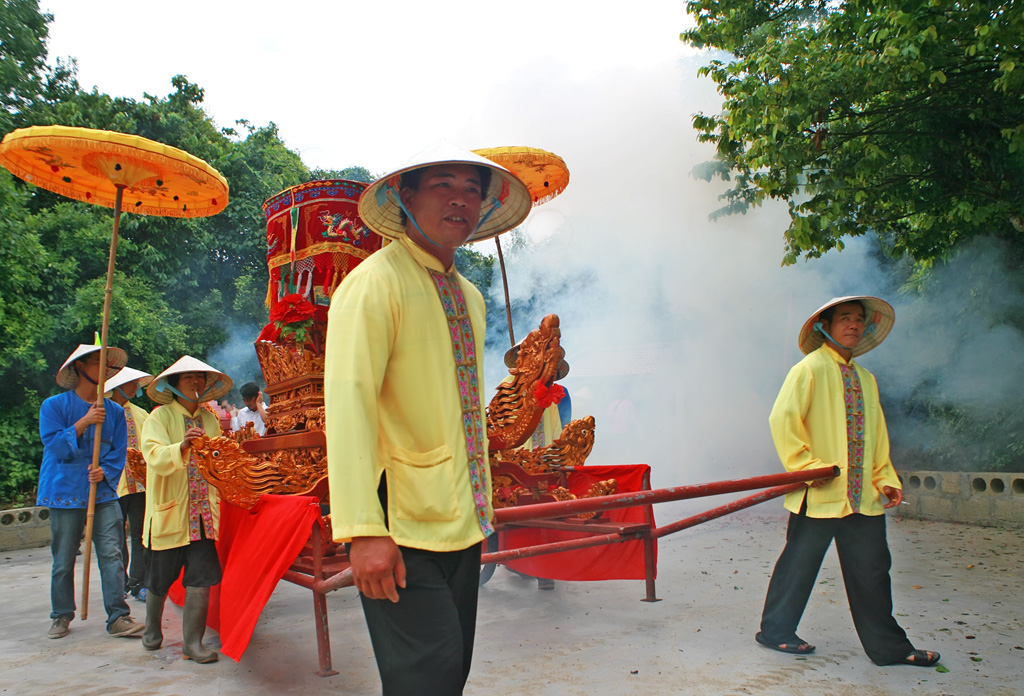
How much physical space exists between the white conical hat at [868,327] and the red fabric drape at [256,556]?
2797 millimetres

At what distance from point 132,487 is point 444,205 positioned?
15.1 ft

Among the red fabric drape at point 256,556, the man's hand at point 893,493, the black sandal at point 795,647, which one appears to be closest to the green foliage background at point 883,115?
the man's hand at point 893,493

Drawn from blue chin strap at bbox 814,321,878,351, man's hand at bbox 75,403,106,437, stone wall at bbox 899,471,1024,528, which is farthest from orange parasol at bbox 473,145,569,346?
stone wall at bbox 899,471,1024,528

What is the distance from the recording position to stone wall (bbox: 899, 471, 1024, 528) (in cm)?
744

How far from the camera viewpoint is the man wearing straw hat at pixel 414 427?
67.8 inches

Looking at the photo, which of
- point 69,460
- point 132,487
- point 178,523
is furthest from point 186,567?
point 132,487

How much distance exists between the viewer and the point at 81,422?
4879 millimetres

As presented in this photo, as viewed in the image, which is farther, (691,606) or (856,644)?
(691,606)

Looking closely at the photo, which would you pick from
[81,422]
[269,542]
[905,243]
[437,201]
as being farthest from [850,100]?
[81,422]

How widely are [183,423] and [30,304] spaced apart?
7.80 meters

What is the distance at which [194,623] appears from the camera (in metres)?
4.11

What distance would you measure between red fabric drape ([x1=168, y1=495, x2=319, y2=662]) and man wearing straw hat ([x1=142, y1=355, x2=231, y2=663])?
161mm

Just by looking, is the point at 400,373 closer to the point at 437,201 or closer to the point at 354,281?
the point at 354,281

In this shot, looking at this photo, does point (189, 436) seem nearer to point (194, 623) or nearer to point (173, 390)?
point (173, 390)
